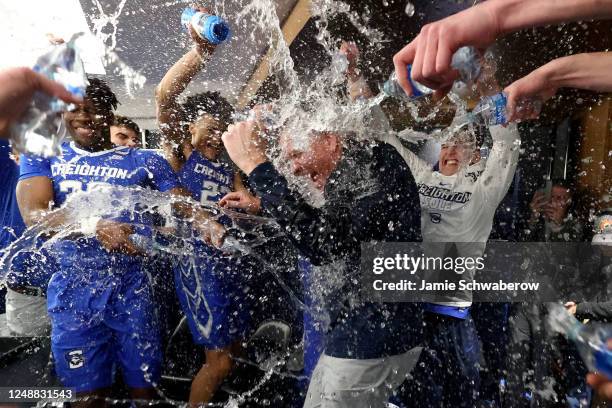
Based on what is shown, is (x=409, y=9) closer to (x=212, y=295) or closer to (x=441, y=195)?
(x=441, y=195)

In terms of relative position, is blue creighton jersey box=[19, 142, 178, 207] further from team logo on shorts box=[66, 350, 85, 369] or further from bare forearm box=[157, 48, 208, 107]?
team logo on shorts box=[66, 350, 85, 369]

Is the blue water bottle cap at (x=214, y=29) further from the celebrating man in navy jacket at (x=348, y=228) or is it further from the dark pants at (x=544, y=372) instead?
the dark pants at (x=544, y=372)

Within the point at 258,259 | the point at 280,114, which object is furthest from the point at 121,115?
the point at 258,259

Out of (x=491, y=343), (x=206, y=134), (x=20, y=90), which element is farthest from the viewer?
(x=491, y=343)

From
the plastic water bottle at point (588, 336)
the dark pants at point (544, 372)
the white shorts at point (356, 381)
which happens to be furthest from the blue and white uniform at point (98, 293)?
the dark pants at point (544, 372)

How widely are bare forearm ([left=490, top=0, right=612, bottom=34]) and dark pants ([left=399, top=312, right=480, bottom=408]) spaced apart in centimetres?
65

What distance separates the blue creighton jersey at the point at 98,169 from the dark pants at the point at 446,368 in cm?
72

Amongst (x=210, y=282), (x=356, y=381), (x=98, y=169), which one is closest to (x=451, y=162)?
(x=356, y=381)

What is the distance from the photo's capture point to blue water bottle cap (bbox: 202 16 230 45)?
0.85m

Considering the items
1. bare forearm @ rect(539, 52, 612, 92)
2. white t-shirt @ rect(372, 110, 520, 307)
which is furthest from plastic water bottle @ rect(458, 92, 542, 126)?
bare forearm @ rect(539, 52, 612, 92)

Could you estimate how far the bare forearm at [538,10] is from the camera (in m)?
0.48

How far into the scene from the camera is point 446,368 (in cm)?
100

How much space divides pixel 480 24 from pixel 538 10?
0.25ft

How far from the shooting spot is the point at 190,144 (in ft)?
3.02
